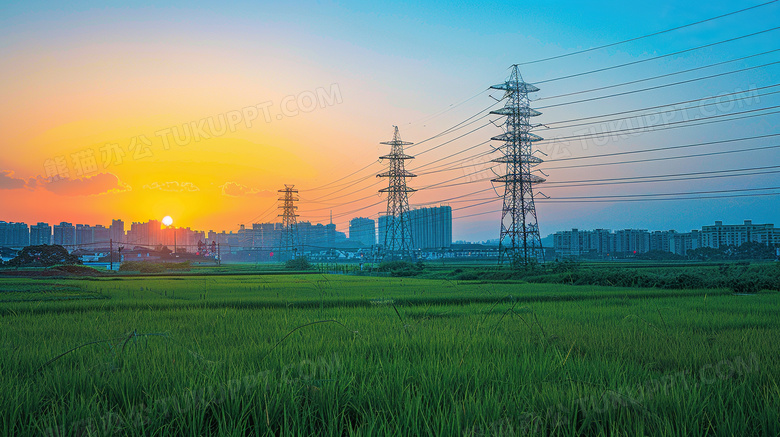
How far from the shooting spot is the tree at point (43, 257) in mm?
43906

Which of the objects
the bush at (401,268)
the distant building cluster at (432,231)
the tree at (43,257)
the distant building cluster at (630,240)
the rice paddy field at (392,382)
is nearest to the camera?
the rice paddy field at (392,382)

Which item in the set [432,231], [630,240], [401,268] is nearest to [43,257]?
[401,268]

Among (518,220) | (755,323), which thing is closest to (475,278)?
(518,220)

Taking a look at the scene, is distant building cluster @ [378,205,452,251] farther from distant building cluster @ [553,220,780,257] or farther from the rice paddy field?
the rice paddy field

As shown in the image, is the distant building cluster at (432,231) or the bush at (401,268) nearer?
the bush at (401,268)

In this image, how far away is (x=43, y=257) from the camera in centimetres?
4459

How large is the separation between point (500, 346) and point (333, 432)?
2590mm

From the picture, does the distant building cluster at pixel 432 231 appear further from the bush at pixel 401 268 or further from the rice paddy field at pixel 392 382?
the rice paddy field at pixel 392 382

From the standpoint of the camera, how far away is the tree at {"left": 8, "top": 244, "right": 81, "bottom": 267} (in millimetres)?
43906

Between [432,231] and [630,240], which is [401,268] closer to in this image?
[432,231]

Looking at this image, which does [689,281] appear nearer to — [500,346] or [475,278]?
[475,278]

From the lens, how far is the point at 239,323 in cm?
648

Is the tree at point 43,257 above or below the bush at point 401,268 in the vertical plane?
above

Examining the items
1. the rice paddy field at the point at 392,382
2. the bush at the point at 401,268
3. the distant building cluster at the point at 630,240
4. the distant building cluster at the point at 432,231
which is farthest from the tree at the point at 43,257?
the distant building cluster at the point at 630,240
